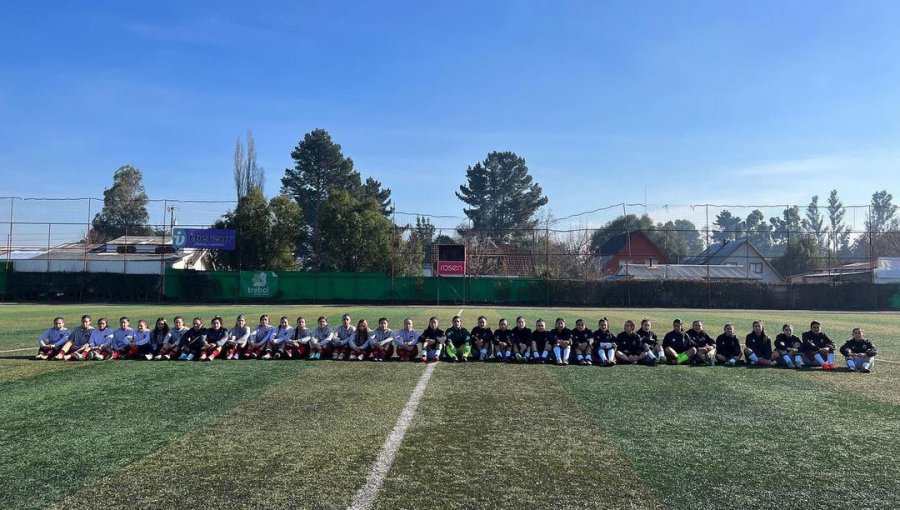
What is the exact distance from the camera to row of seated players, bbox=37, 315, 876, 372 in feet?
43.3

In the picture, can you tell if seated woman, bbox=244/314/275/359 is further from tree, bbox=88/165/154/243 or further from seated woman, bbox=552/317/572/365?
tree, bbox=88/165/154/243

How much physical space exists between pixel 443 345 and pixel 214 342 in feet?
15.8

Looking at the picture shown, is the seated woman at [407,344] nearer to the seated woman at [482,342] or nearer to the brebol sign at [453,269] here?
the seated woman at [482,342]

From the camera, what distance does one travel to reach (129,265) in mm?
47125

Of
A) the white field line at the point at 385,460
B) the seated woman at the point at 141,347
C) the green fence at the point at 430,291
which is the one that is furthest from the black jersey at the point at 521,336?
the green fence at the point at 430,291

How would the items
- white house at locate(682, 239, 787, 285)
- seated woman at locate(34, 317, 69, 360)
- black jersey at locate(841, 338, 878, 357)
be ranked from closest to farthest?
1. black jersey at locate(841, 338, 878, 357)
2. seated woman at locate(34, 317, 69, 360)
3. white house at locate(682, 239, 787, 285)

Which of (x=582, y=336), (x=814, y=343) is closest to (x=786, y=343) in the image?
(x=814, y=343)

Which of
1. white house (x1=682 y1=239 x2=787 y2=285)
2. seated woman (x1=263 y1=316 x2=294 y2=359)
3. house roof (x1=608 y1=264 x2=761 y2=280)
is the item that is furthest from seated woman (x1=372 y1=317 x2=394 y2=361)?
white house (x1=682 y1=239 x2=787 y2=285)

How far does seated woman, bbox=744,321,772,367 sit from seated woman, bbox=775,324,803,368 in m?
0.18

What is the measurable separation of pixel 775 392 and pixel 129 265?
153ft

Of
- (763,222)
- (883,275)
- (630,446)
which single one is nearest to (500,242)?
(883,275)

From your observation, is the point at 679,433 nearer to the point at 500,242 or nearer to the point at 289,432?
the point at 289,432

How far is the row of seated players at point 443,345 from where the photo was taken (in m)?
13.2

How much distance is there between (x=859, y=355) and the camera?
12.4 m
